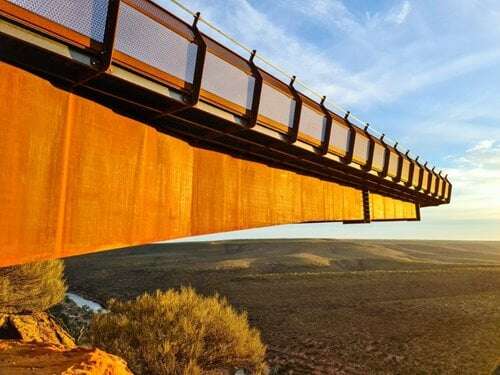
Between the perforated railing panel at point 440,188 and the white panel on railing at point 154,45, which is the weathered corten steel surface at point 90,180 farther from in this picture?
the perforated railing panel at point 440,188

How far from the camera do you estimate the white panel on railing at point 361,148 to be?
14.5m

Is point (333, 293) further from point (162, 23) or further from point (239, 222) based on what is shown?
point (162, 23)

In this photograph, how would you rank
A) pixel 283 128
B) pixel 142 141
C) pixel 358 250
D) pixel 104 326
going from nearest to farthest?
pixel 142 141
pixel 283 128
pixel 104 326
pixel 358 250

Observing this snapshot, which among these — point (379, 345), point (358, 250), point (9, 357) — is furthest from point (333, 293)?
point (358, 250)

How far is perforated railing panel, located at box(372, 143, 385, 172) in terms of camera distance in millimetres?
16014

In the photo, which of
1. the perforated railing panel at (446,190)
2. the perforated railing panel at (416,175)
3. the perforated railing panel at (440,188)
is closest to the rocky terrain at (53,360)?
the perforated railing panel at (416,175)

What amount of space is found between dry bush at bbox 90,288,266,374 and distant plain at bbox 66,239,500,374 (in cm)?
458

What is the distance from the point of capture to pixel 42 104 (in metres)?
5.76

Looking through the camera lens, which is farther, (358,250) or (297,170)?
(358,250)

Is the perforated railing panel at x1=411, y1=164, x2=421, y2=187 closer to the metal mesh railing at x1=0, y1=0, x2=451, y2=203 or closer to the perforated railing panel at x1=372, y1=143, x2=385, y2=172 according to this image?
the perforated railing panel at x1=372, y1=143, x2=385, y2=172

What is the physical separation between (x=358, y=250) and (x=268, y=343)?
105 metres

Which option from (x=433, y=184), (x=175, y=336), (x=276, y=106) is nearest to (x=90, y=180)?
(x=276, y=106)

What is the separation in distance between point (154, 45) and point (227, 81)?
80.1 inches

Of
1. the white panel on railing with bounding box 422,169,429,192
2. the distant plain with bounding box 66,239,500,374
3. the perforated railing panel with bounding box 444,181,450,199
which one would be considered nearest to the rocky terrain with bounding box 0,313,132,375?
the distant plain with bounding box 66,239,500,374
